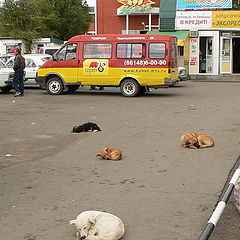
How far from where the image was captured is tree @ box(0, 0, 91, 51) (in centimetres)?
3694

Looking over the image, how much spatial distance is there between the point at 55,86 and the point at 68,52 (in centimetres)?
154

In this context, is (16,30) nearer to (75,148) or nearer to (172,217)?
(75,148)

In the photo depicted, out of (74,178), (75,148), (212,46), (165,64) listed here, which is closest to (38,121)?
(75,148)

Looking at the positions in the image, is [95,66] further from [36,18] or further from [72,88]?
[36,18]

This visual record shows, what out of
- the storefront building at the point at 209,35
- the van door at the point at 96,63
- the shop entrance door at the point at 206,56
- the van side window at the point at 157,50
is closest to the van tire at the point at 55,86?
the van door at the point at 96,63

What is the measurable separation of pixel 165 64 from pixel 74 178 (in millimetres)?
11234

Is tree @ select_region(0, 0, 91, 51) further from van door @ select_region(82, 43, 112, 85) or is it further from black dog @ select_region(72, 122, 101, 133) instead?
black dog @ select_region(72, 122, 101, 133)

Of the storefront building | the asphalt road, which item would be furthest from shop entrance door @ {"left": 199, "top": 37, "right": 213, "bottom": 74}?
the asphalt road

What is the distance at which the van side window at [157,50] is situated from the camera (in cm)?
1706

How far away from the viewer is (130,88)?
17.7 meters

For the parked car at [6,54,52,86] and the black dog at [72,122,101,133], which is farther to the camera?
the parked car at [6,54,52,86]

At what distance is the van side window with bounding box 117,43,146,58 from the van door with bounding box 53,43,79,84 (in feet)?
5.81

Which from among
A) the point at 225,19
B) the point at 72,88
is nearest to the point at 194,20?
the point at 225,19

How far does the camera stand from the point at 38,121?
11.8m
